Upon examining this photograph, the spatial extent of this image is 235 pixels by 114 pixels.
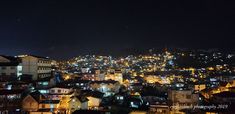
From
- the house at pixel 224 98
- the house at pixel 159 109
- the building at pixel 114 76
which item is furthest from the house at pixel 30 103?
the building at pixel 114 76

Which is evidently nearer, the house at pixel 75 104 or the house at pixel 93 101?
the house at pixel 75 104

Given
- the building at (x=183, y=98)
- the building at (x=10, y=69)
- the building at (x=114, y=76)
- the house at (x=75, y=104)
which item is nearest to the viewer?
the house at (x=75, y=104)

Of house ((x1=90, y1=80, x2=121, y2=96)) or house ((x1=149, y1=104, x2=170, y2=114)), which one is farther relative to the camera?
house ((x1=90, y1=80, x2=121, y2=96))

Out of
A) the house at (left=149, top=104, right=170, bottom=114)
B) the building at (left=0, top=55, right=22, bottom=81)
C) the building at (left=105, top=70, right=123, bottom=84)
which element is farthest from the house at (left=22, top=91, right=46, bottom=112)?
the building at (left=105, top=70, right=123, bottom=84)

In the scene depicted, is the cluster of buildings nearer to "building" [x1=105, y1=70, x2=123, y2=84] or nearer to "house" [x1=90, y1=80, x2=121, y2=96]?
"house" [x1=90, y1=80, x2=121, y2=96]

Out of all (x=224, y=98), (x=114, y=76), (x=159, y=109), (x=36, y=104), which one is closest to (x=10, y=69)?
(x=36, y=104)

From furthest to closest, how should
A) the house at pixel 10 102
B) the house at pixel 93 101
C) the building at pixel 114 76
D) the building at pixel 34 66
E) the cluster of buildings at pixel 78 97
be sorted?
the building at pixel 114 76, the building at pixel 34 66, the house at pixel 93 101, the cluster of buildings at pixel 78 97, the house at pixel 10 102

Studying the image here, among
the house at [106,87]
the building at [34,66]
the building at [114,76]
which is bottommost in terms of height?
the house at [106,87]

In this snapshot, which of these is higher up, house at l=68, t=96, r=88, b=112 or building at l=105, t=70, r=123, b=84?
building at l=105, t=70, r=123, b=84

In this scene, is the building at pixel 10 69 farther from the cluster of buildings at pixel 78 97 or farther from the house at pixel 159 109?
the house at pixel 159 109
